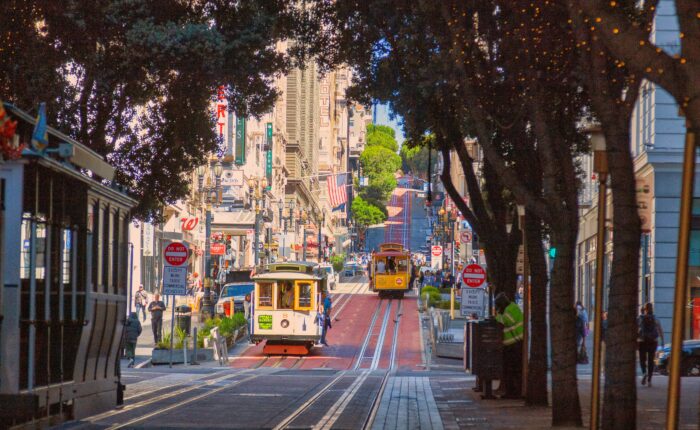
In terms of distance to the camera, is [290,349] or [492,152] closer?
[492,152]

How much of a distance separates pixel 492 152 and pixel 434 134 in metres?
8.58

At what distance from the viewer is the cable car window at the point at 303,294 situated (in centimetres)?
4247

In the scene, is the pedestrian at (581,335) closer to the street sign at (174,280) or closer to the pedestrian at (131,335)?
the street sign at (174,280)

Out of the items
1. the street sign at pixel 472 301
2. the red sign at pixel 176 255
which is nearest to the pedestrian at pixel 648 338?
the street sign at pixel 472 301

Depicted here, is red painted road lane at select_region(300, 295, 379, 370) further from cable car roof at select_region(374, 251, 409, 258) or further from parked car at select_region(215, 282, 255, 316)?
parked car at select_region(215, 282, 255, 316)

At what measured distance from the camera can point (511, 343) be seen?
22.4 meters

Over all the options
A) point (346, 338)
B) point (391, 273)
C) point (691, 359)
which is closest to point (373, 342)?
point (346, 338)

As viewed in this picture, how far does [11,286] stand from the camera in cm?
1141

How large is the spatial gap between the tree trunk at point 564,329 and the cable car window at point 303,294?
85.4 feet

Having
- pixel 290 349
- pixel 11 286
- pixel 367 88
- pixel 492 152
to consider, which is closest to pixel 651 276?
pixel 290 349

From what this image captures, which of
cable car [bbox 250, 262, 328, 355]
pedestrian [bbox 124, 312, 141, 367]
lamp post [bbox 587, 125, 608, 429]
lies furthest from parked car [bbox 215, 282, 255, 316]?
lamp post [bbox 587, 125, 608, 429]

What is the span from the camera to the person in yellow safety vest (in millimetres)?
22109

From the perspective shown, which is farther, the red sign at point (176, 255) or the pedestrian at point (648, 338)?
the red sign at point (176, 255)

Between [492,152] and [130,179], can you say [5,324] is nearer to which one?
[492,152]
